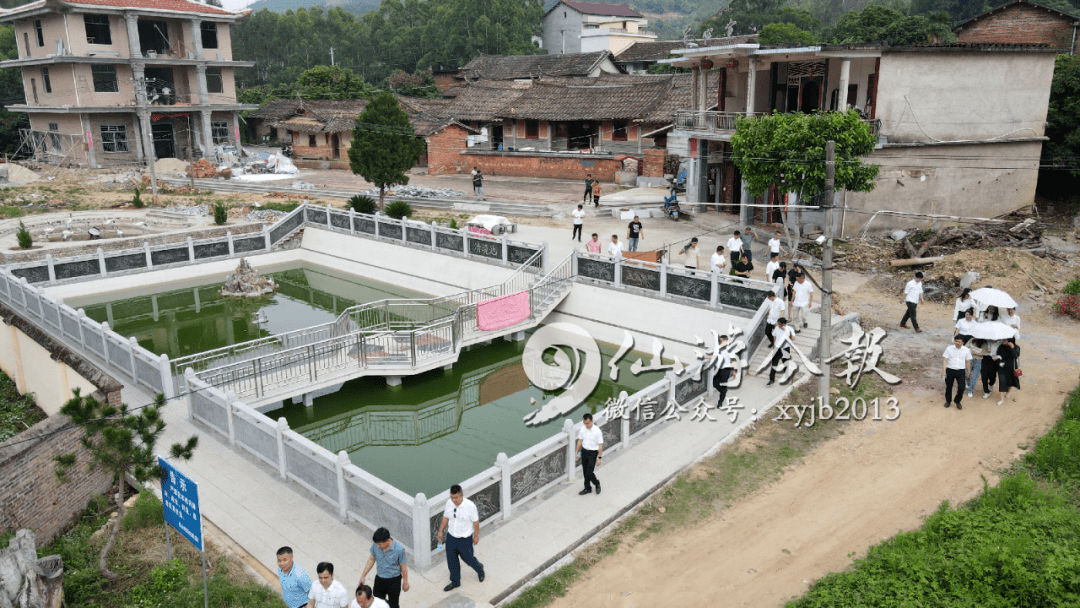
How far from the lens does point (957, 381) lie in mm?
13367

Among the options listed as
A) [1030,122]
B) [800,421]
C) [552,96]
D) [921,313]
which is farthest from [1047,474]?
[552,96]

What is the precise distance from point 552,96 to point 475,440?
32.1 m

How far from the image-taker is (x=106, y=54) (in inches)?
1783

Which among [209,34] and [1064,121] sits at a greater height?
[209,34]

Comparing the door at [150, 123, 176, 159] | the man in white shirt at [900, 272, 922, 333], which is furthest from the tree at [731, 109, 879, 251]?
the door at [150, 123, 176, 159]

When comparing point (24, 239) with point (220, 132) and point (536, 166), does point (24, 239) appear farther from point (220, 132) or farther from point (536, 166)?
point (220, 132)

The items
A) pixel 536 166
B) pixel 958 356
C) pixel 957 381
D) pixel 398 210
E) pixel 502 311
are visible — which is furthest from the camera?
pixel 536 166

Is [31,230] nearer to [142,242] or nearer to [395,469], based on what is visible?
[142,242]

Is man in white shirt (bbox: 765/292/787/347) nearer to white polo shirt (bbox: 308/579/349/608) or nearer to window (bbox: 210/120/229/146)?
white polo shirt (bbox: 308/579/349/608)

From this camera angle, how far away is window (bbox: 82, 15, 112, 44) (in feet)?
147

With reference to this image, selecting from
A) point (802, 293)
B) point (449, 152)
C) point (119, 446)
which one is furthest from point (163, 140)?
point (119, 446)

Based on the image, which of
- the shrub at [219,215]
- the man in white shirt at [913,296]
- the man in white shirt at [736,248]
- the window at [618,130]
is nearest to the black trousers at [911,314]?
the man in white shirt at [913,296]

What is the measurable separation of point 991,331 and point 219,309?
20971 mm

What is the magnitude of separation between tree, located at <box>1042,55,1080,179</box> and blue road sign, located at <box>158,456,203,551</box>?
30272 mm
